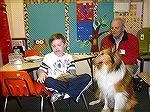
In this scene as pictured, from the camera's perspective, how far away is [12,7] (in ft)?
11.4

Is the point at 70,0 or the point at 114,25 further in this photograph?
the point at 70,0

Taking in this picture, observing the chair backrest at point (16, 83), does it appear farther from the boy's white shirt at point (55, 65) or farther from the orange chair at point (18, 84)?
the boy's white shirt at point (55, 65)

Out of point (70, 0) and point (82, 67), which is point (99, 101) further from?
point (70, 0)

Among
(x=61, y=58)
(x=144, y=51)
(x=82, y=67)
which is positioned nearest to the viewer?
(x=61, y=58)

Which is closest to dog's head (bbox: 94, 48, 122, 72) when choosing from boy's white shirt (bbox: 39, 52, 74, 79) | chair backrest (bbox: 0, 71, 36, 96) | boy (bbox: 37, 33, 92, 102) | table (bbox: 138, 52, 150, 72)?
boy (bbox: 37, 33, 92, 102)

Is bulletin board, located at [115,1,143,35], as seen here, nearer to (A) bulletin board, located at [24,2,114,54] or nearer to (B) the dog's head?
(A) bulletin board, located at [24,2,114,54]

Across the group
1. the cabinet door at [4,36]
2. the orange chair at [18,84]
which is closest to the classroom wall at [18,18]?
the cabinet door at [4,36]

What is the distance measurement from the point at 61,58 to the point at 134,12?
175 cm

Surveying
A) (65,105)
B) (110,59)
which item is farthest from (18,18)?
(110,59)

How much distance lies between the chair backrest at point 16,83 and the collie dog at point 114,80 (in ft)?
2.48

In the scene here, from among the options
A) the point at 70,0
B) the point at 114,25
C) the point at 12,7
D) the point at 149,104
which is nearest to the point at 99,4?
the point at 70,0

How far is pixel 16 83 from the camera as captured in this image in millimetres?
2014

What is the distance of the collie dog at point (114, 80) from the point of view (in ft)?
7.18

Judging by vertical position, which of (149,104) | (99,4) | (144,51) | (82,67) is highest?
(99,4)
